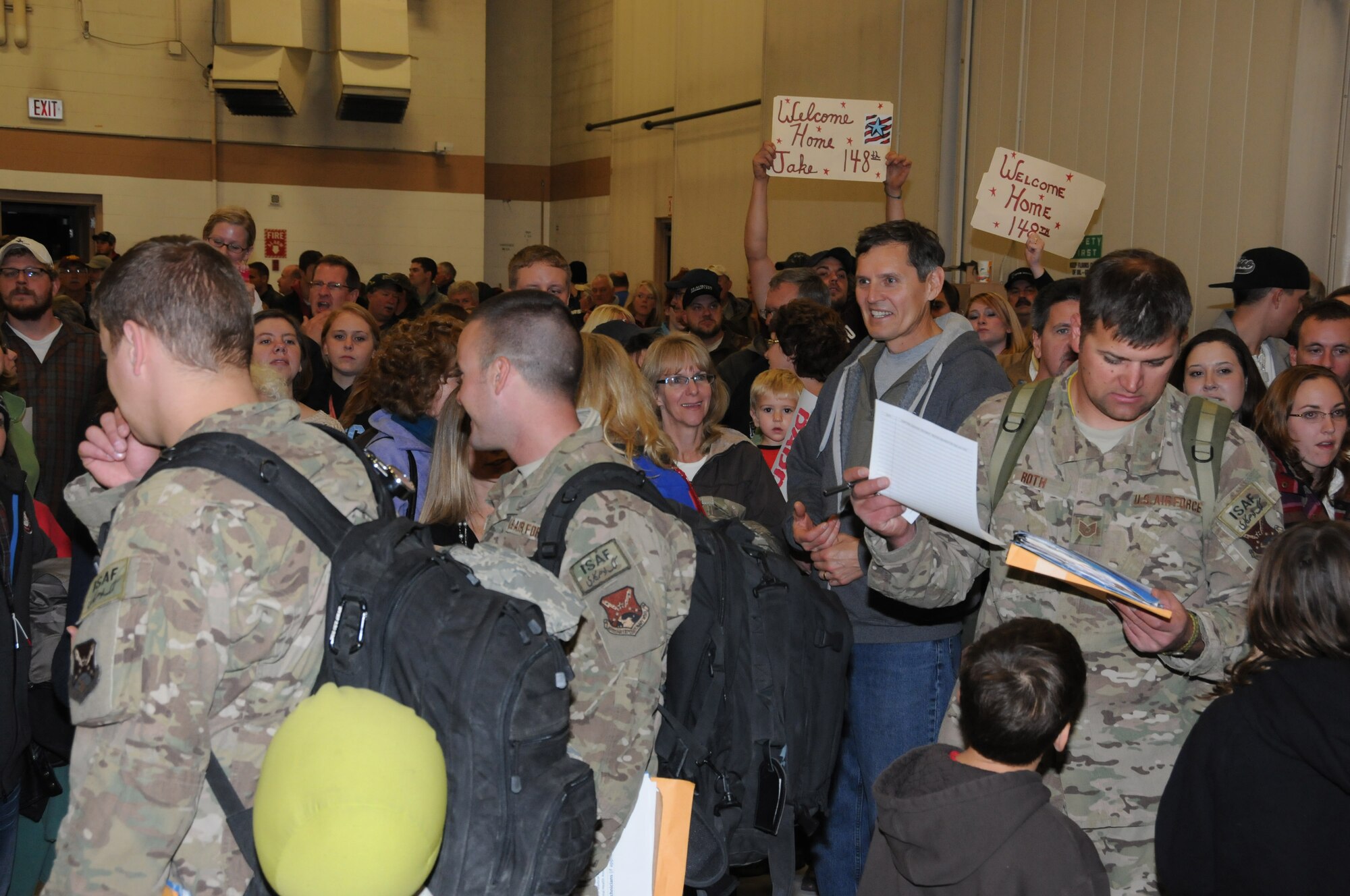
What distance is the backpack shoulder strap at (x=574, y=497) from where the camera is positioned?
2.10 m

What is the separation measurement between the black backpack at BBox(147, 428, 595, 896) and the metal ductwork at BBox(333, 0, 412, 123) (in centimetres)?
1400

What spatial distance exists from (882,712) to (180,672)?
2265 mm

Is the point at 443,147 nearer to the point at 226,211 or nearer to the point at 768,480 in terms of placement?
the point at 226,211

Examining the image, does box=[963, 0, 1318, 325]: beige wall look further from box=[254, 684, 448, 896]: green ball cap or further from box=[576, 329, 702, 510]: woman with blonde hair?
box=[254, 684, 448, 896]: green ball cap

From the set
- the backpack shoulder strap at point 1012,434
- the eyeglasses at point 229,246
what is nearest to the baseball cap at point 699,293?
the eyeglasses at point 229,246

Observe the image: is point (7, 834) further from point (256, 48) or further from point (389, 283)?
A: point (256, 48)

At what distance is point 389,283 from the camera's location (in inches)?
347

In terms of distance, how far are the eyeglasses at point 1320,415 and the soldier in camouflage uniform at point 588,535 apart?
231 cm

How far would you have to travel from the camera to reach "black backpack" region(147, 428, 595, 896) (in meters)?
1.49

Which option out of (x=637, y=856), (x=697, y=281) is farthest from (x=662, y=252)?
(x=637, y=856)

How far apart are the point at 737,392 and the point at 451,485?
273cm

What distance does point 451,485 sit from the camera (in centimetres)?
315

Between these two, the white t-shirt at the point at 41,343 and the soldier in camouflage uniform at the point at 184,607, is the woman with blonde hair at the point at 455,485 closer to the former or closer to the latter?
the soldier in camouflage uniform at the point at 184,607

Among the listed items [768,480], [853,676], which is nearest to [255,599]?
[853,676]
